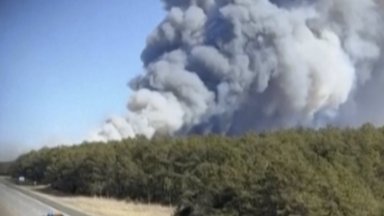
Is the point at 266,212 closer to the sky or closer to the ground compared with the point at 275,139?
closer to the ground

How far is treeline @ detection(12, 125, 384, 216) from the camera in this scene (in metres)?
21.3

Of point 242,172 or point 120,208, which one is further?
point 120,208

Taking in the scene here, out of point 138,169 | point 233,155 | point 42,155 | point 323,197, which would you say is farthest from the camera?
point 42,155

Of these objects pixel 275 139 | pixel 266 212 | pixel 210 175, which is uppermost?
pixel 275 139

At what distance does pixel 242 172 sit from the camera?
2525cm

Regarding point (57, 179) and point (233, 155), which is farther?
point (57, 179)

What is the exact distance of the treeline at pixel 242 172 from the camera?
21.3m

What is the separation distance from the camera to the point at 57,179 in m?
50.9

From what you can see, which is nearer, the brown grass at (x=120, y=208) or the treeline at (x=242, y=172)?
the treeline at (x=242, y=172)

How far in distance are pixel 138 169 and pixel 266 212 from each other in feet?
65.3

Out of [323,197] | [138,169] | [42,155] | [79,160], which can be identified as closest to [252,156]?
[323,197]

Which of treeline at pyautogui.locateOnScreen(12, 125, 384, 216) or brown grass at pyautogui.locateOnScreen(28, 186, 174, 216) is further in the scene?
brown grass at pyautogui.locateOnScreen(28, 186, 174, 216)

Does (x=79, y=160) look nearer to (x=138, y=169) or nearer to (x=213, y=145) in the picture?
(x=138, y=169)

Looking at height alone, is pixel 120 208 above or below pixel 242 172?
below
